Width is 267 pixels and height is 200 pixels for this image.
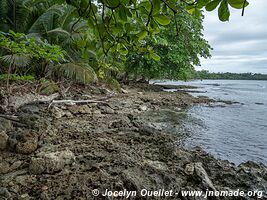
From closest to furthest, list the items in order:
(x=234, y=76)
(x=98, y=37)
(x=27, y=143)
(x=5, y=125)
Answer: (x=98, y=37) → (x=27, y=143) → (x=5, y=125) → (x=234, y=76)

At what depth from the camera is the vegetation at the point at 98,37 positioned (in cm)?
101

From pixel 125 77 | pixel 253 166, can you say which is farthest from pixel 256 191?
pixel 125 77

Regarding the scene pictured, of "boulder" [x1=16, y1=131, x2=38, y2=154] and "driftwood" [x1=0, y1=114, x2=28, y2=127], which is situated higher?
"driftwood" [x1=0, y1=114, x2=28, y2=127]

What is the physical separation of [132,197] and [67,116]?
3.97m

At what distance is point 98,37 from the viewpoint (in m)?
1.18

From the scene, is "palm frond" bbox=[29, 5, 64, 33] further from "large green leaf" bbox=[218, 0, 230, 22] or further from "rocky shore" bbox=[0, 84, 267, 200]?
"large green leaf" bbox=[218, 0, 230, 22]

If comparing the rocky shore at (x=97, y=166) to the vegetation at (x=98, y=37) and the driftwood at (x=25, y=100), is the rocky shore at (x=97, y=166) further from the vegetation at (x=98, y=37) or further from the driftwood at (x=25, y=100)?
the vegetation at (x=98, y=37)

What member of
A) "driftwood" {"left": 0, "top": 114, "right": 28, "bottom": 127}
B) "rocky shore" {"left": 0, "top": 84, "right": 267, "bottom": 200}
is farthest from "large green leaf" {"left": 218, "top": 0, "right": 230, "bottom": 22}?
"driftwood" {"left": 0, "top": 114, "right": 28, "bottom": 127}

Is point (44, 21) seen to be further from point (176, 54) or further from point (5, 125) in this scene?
point (176, 54)

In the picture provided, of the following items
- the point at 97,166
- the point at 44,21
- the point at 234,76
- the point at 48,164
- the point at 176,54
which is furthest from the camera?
the point at 234,76

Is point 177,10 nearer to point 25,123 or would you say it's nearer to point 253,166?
point 253,166

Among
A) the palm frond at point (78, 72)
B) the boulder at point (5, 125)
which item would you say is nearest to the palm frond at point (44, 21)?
the palm frond at point (78, 72)

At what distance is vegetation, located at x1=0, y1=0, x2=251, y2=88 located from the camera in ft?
3.30

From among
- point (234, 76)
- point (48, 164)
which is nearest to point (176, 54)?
point (48, 164)
